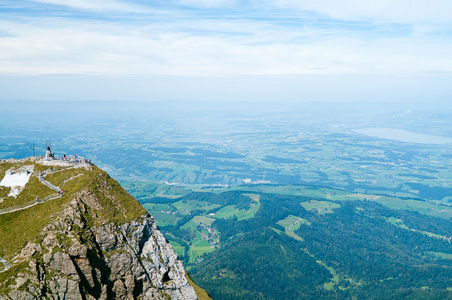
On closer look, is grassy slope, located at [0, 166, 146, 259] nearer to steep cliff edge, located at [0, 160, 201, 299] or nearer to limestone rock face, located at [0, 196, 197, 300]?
steep cliff edge, located at [0, 160, 201, 299]

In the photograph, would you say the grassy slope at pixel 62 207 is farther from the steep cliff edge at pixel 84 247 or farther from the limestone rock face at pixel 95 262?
the limestone rock face at pixel 95 262

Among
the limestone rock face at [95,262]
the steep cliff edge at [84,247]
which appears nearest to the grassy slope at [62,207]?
the steep cliff edge at [84,247]

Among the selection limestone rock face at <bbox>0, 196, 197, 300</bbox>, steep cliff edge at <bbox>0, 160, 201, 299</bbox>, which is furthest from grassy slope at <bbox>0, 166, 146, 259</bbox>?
limestone rock face at <bbox>0, 196, 197, 300</bbox>

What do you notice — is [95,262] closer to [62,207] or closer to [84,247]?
[84,247]

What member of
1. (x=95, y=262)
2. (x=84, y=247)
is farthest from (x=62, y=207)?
(x=95, y=262)

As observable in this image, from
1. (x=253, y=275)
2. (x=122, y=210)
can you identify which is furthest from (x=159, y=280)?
(x=253, y=275)

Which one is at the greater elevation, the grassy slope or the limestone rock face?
the grassy slope

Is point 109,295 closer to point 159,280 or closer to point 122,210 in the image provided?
point 159,280

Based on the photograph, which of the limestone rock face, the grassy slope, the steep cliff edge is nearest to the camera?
the limestone rock face
